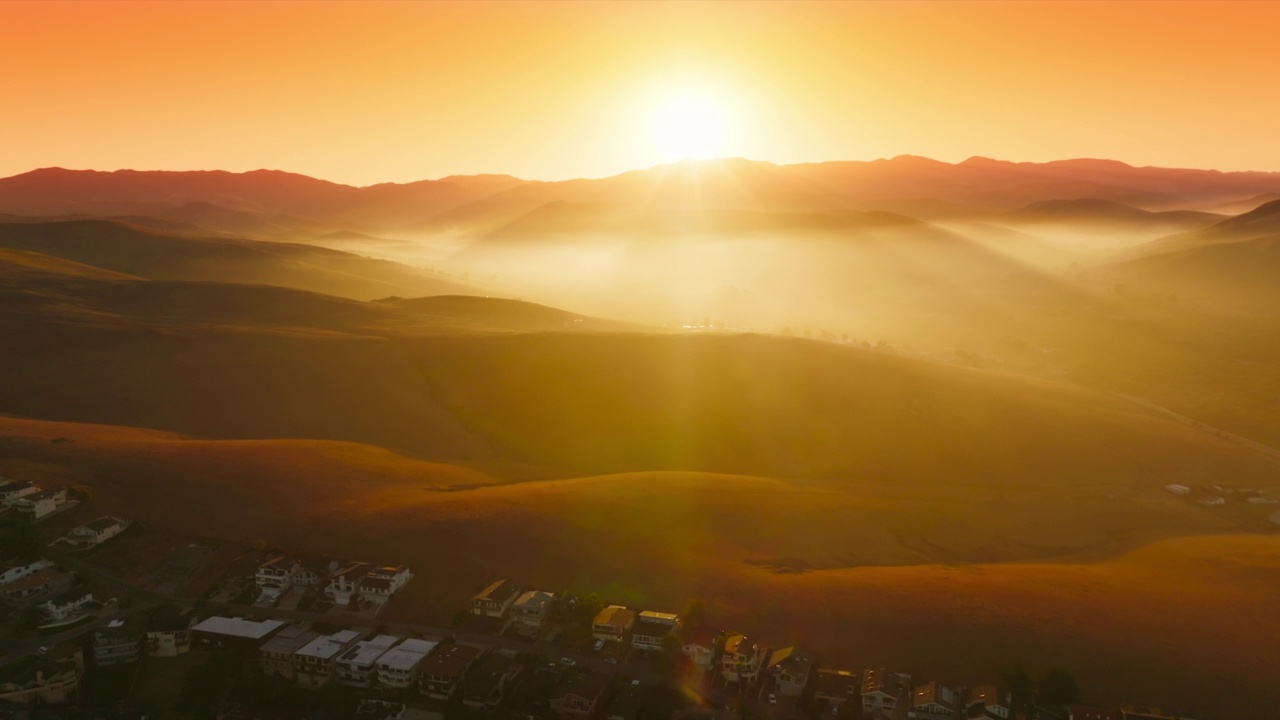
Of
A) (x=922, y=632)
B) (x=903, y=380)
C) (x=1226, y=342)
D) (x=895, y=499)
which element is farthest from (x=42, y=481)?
(x=1226, y=342)

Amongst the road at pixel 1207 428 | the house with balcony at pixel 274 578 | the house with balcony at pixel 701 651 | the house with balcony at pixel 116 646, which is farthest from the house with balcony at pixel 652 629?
the road at pixel 1207 428

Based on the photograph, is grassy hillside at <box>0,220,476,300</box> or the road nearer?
the road

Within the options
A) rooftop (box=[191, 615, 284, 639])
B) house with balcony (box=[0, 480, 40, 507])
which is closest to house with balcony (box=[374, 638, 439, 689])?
rooftop (box=[191, 615, 284, 639])

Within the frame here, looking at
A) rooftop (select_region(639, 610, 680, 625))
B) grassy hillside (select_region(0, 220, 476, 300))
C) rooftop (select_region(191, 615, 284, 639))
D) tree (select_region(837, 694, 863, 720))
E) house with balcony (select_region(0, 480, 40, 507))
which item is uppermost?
grassy hillside (select_region(0, 220, 476, 300))

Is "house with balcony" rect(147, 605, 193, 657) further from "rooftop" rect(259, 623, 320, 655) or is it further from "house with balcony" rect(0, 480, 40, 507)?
"house with balcony" rect(0, 480, 40, 507)

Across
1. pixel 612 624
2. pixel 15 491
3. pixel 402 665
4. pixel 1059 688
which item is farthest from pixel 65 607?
pixel 1059 688

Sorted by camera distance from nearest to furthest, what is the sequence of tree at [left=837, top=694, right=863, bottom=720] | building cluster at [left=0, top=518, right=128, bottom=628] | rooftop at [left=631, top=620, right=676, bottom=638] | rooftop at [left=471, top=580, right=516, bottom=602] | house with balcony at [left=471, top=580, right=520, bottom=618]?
tree at [left=837, top=694, right=863, bottom=720], rooftop at [left=631, top=620, right=676, bottom=638], building cluster at [left=0, top=518, right=128, bottom=628], house with balcony at [left=471, top=580, right=520, bottom=618], rooftop at [left=471, top=580, right=516, bottom=602]

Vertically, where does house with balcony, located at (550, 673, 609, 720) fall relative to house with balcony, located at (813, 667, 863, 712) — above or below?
below
